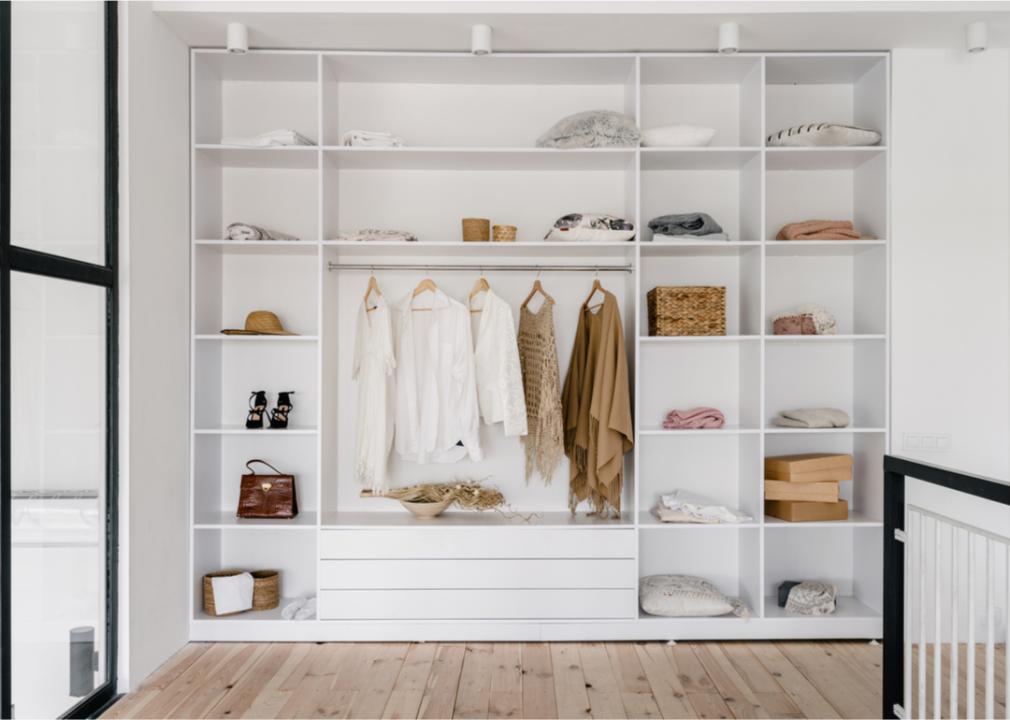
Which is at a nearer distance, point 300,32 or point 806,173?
point 300,32

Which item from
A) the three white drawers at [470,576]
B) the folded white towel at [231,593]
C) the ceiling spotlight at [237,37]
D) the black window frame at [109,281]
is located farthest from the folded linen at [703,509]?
the ceiling spotlight at [237,37]

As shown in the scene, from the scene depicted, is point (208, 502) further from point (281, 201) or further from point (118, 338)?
point (281, 201)

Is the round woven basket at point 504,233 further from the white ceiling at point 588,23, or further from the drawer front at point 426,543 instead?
the drawer front at point 426,543

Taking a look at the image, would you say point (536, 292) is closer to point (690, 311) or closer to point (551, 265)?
point (551, 265)

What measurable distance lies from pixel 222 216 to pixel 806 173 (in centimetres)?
282

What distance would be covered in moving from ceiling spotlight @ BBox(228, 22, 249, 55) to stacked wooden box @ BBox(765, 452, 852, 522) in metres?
2.92

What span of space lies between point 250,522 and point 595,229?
6.63ft

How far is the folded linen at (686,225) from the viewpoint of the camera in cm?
340

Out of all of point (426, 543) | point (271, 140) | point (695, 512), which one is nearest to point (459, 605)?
point (426, 543)

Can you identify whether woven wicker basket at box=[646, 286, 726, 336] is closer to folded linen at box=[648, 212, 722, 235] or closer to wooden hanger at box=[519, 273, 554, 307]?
folded linen at box=[648, 212, 722, 235]

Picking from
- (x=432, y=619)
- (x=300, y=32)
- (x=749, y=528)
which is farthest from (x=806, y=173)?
(x=432, y=619)

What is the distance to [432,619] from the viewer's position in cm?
332

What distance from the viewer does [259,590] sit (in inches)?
136

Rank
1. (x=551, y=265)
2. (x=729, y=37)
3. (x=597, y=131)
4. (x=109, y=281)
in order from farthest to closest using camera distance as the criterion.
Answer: (x=551, y=265), (x=597, y=131), (x=729, y=37), (x=109, y=281)
